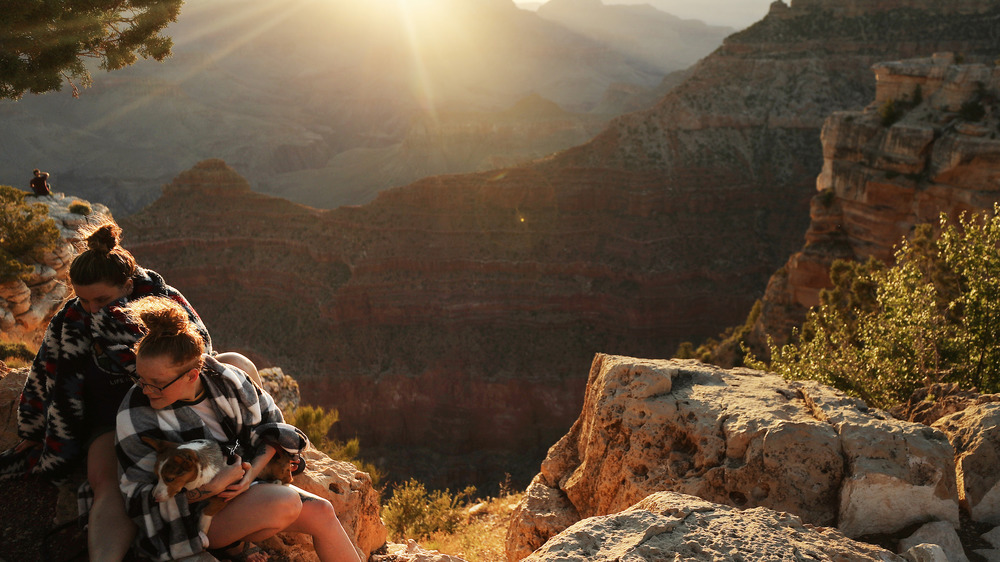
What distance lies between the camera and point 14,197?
17.5m

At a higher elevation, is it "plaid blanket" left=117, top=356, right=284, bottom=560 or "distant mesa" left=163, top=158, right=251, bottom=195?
"plaid blanket" left=117, top=356, right=284, bottom=560

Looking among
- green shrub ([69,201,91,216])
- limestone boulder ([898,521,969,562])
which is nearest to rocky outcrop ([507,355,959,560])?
limestone boulder ([898,521,969,562])

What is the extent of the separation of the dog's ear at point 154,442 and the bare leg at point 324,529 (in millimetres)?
1053

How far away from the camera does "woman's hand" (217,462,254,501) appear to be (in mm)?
4680

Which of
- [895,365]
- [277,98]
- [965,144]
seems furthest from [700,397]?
[277,98]

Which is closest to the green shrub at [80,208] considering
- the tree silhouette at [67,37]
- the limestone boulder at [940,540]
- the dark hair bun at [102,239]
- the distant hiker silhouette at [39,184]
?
the distant hiker silhouette at [39,184]

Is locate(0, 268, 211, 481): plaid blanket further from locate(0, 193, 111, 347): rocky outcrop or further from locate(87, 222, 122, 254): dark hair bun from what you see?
locate(0, 193, 111, 347): rocky outcrop

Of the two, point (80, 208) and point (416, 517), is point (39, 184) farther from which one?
point (416, 517)

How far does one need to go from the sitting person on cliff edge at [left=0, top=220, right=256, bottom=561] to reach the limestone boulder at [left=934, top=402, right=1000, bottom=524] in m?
7.18

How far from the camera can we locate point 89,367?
5.30m

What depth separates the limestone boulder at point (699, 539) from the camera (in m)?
4.34

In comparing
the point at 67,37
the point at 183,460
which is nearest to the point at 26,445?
the point at 183,460

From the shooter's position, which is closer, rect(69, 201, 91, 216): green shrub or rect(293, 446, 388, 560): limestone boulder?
rect(293, 446, 388, 560): limestone boulder

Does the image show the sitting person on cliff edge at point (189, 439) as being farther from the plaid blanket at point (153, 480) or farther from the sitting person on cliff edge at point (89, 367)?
the sitting person on cliff edge at point (89, 367)
